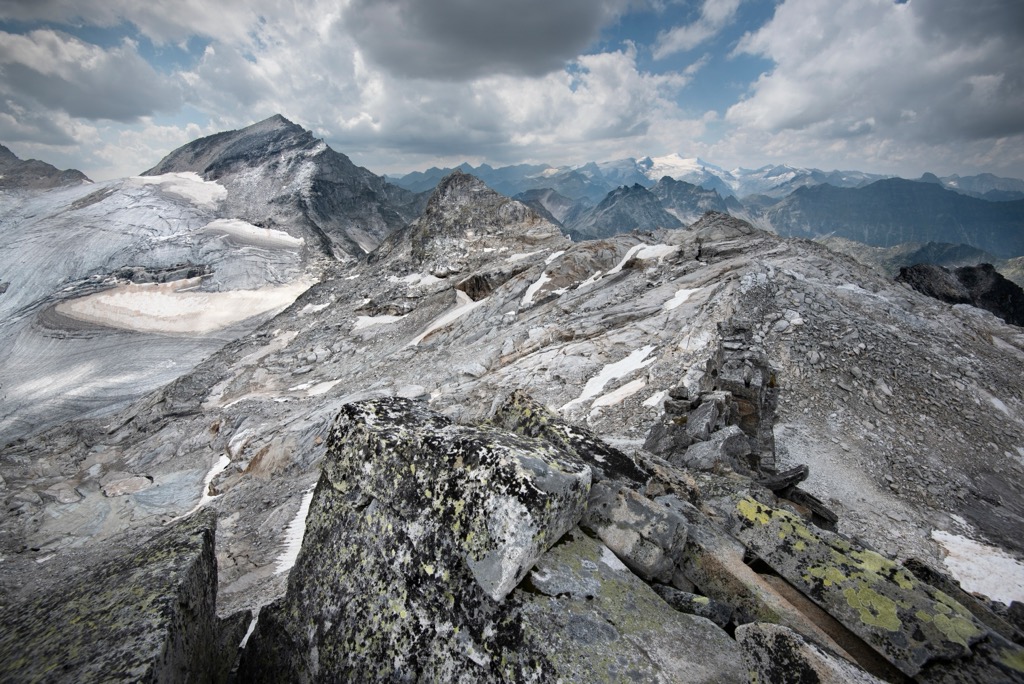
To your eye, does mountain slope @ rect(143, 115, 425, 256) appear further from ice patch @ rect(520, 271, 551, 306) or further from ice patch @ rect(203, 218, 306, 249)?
ice patch @ rect(520, 271, 551, 306)

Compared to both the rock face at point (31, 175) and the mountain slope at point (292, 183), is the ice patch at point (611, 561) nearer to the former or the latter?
the mountain slope at point (292, 183)

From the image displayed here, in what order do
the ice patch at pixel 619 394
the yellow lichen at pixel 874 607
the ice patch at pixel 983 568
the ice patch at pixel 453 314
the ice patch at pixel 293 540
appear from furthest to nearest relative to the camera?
the ice patch at pixel 453 314, the ice patch at pixel 619 394, the ice patch at pixel 293 540, the ice patch at pixel 983 568, the yellow lichen at pixel 874 607

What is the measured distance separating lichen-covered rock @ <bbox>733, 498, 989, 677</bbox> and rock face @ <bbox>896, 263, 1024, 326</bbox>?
2299 inches

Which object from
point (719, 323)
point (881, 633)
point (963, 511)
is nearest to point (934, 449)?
point (963, 511)

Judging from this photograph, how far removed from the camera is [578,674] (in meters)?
3.94

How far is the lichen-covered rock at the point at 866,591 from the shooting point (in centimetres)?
479

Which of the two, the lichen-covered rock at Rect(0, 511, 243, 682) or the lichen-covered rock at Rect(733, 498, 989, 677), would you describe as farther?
the lichen-covered rock at Rect(733, 498, 989, 677)

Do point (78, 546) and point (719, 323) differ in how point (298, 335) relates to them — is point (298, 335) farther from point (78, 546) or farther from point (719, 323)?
point (719, 323)

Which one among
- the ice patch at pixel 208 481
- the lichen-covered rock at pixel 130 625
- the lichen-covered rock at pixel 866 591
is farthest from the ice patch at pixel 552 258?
the lichen-covered rock at pixel 130 625

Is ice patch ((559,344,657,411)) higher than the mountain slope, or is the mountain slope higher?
the mountain slope

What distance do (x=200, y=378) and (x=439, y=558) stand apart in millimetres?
39005

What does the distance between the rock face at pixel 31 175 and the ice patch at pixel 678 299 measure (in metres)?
155

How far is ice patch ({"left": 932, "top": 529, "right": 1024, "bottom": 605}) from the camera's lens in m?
9.86

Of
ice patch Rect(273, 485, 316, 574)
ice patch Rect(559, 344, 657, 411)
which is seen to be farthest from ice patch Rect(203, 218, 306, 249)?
ice patch Rect(559, 344, 657, 411)
